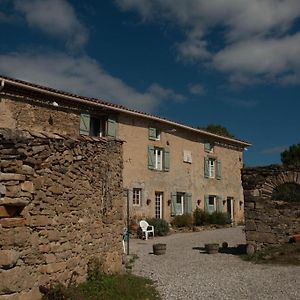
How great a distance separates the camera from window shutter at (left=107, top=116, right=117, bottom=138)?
59.9 ft

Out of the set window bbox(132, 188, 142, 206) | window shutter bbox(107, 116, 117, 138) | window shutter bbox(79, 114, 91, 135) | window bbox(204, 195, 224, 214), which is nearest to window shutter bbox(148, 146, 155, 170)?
window bbox(132, 188, 142, 206)

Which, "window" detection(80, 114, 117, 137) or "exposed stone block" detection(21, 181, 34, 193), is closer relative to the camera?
"exposed stone block" detection(21, 181, 34, 193)

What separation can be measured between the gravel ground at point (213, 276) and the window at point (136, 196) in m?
6.03

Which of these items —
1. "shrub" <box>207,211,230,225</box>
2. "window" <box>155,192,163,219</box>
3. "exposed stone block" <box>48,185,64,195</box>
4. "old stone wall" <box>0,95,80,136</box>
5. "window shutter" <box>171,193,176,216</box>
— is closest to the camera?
"exposed stone block" <box>48,185,64,195</box>

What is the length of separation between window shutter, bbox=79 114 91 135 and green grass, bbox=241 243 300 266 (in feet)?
28.2

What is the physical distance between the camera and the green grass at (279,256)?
10.6m

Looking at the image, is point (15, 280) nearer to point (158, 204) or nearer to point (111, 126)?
point (111, 126)

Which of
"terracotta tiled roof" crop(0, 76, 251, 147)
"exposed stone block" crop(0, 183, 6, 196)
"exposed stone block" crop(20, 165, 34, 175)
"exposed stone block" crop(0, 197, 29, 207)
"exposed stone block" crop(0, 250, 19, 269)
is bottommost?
"exposed stone block" crop(0, 250, 19, 269)

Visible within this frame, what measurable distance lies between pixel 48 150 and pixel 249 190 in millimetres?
8030

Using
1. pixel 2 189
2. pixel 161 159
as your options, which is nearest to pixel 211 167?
pixel 161 159

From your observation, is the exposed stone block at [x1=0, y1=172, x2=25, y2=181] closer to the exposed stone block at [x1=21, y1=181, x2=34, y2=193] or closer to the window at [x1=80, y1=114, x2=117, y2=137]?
the exposed stone block at [x1=21, y1=181, x2=34, y2=193]

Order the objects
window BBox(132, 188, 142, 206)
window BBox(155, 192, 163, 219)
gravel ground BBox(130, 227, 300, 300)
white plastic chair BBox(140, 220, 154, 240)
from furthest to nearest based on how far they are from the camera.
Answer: window BBox(155, 192, 163, 219)
window BBox(132, 188, 142, 206)
white plastic chair BBox(140, 220, 154, 240)
gravel ground BBox(130, 227, 300, 300)

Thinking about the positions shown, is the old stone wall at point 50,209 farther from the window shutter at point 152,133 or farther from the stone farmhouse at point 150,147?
the window shutter at point 152,133

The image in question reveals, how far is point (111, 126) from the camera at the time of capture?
60.5 ft
